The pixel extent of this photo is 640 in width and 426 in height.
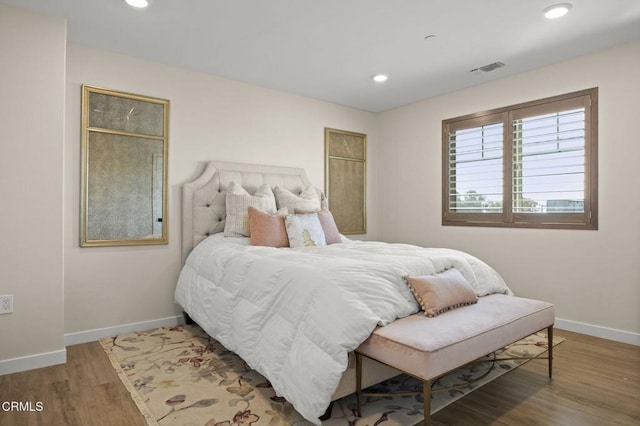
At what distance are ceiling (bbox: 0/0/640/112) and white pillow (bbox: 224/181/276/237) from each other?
115 cm

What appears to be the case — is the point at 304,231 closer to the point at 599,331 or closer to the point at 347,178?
the point at 347,178

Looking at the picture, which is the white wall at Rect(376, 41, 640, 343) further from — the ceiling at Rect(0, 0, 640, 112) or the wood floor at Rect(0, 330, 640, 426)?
the wood floor at Rect(0, 330, 640, 426)

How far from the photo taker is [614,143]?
3.04 metres

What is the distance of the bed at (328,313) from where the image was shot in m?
1.66

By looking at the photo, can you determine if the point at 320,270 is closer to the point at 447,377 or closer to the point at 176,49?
the point at 447,377

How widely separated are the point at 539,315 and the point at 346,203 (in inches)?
110

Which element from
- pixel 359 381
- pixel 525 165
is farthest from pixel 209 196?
pixel 525 165

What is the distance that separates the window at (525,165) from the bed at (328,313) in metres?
1.27

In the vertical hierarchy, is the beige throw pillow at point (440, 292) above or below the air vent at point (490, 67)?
below

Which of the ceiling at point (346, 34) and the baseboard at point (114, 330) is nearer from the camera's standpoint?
the ceiling at point (346, 34)

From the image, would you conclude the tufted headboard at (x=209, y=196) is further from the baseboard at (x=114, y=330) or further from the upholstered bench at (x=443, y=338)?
the upholstered bench at (x=443, y=338)

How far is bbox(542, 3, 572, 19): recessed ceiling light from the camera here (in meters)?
2.38

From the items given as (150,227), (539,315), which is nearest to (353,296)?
(539,315)

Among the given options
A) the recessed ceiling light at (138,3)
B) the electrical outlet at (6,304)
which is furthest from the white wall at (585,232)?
the electrical outlet at (6,304)
